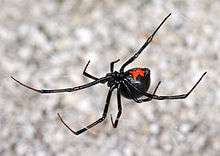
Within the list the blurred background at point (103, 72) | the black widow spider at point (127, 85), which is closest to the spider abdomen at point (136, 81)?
the black widow spider at point (127, 85)

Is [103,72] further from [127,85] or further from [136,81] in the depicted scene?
[136,81]

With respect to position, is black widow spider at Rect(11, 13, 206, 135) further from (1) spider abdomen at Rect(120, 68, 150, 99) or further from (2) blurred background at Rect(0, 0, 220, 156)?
(2) blurred background at Rect(0, 0, 220, 156)

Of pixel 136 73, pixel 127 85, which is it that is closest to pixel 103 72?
pixel 127 85

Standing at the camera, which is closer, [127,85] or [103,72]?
[127,85]

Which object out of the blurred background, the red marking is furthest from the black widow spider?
the blurred background

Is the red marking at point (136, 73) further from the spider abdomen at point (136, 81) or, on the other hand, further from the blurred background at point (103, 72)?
the blurred background at point (103, 72)
